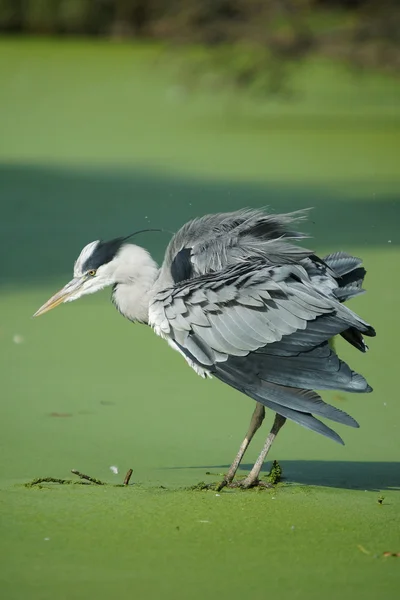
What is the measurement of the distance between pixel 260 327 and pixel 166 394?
1.00 metres

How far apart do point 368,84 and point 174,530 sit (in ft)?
29.9

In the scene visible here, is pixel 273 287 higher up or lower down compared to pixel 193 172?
higher up

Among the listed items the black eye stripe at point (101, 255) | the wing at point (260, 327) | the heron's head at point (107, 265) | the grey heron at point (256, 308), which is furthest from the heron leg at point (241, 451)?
the black eye stripe at point (101, 255)

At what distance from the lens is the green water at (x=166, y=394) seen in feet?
8.55

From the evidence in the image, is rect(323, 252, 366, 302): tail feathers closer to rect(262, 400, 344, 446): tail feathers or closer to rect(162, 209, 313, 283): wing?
rect(162, 209, 313, 283): wing

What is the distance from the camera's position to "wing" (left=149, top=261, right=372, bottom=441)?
3.10m

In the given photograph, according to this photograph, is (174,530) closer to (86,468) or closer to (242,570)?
(242,570)

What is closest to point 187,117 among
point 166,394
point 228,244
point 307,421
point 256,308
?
point 166,394

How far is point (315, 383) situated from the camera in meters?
3.06

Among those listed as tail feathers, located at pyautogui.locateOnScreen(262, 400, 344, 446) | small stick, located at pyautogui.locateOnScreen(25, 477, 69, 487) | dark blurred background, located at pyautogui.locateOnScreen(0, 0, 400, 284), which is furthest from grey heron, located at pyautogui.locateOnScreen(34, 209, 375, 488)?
dark blurred background, located at pyautogui.locateOnScreen(0, 0, 400, 284)

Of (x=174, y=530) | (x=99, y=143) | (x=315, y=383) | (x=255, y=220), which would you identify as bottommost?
(x=99, y=143)

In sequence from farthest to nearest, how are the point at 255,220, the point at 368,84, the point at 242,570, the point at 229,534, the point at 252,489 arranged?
the point at 368,84 → the point at 255,220 → the point at 252,489 → the point at 229,534 → the point at 242,570

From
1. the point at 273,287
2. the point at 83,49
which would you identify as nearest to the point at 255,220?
the point at 273,287

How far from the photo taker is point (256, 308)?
10.6 feet
